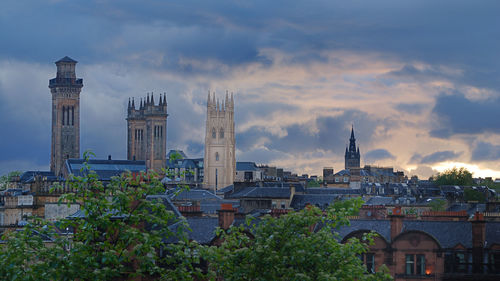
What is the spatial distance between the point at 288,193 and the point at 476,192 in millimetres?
61212

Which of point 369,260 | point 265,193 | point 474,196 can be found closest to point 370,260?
point 369,260

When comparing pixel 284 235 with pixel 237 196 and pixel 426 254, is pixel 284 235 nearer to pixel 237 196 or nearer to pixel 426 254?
pixel 426 254

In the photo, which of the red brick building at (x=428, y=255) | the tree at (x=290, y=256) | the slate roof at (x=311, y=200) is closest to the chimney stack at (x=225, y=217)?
the red brick building at (x=428, y=255)

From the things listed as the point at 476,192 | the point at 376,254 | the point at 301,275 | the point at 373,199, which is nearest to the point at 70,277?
the point at 301,275

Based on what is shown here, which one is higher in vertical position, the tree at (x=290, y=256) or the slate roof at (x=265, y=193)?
the slate roof at (x=265, y=193)

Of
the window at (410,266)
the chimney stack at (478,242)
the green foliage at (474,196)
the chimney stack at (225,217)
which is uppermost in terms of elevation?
the green foliage at (474,196)

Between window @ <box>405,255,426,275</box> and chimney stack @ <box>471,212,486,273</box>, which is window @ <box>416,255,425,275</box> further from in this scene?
chimney stack @ <box>471,212,486,273</box>

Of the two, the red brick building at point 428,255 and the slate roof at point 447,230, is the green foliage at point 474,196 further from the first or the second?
the red brick building at point 428,255

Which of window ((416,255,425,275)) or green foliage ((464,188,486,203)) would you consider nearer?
window ((416,255,425,275))

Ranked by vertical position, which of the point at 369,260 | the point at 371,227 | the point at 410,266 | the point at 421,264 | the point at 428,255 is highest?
the point at 371,227

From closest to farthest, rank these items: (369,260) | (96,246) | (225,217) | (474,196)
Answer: (96,246) < (225,217) < (369,260) < (474,196)

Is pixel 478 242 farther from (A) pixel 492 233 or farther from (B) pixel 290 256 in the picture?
(B) pixel 290 256

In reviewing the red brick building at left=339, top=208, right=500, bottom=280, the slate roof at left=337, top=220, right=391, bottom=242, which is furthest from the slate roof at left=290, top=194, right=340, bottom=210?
the red brick building at left=339, top=208, right=500, bottom=280

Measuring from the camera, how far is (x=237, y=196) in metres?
135
